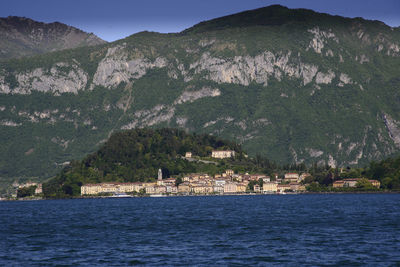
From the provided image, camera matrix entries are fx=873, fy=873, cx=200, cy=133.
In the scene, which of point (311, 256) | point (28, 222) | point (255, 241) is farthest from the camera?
point (28, 222)

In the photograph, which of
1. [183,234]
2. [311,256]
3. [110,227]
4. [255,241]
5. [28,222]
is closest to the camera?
[311,256]

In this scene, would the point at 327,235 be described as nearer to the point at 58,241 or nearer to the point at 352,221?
the point at 352,221

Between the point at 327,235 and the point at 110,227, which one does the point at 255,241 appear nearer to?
the point at 327,235

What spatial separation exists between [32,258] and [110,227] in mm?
36834

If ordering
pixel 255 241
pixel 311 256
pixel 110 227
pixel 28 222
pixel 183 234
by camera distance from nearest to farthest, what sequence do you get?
pixel 311 256
pixel 255 241
pixel 183 234
pixel 110 227
pixel 28 222

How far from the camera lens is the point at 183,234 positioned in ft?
347

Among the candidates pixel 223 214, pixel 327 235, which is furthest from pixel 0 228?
pixel 327 235

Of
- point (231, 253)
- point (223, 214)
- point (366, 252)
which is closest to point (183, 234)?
point (231, 253)

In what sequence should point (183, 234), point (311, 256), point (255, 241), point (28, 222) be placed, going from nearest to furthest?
1. point (311, 256)
2. point (255, 241)
3. point (183, 234)
4. point (28, 222)

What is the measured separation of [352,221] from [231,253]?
4079 centimetres

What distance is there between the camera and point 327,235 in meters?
101

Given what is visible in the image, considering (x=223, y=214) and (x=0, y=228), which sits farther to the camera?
(x=223, y=214)

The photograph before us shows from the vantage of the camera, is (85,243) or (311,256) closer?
(311,256)

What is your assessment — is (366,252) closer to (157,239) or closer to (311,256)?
(311,256)
